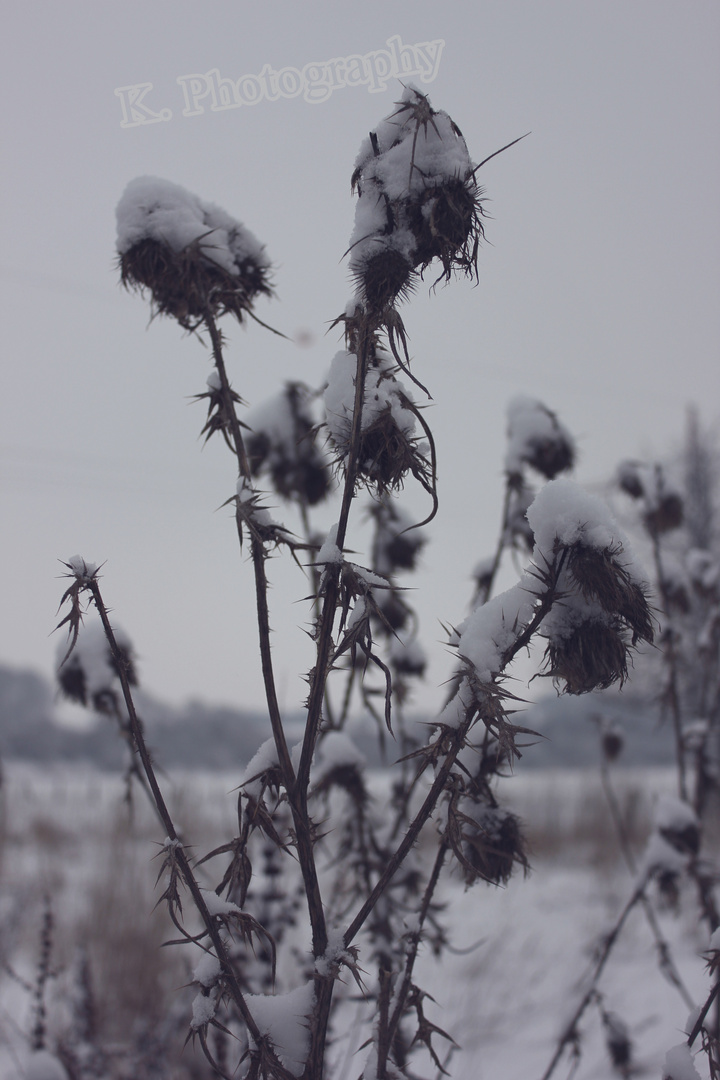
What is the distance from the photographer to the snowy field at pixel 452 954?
3.77m

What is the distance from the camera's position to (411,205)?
0.99 m

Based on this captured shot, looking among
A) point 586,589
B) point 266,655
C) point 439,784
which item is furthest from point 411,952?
point 586,589

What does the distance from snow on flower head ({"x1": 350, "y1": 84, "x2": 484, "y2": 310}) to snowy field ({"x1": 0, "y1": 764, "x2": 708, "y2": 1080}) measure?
3.92 ft

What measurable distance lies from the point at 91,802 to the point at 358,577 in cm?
1127

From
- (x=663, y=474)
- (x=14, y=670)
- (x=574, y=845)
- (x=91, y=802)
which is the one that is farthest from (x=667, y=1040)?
(x=14, y=670)

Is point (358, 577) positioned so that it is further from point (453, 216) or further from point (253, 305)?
point (253, 305)

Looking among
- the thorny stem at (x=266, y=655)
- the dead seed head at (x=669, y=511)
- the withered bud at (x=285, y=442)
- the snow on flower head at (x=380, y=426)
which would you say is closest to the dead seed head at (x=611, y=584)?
the snow on flower head at (x=380, y=426)

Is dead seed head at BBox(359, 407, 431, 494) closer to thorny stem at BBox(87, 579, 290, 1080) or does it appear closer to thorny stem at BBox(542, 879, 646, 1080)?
thorny stem at BBox(87, 579, 290, 1080)

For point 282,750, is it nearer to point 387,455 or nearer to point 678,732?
point 387,455

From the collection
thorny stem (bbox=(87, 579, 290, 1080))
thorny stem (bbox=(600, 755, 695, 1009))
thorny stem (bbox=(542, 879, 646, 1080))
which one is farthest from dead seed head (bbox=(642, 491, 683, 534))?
thorny stem (bbox=(87, 579, 290, 1080))

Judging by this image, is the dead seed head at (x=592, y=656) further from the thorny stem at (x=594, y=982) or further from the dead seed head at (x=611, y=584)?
the thorny stem at (x=594, y=982)

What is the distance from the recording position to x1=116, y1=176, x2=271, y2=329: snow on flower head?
1.27 metres

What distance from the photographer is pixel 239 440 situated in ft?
3.79

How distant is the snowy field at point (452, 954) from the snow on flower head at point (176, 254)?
1.15m
